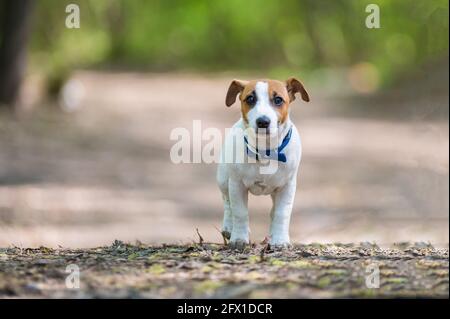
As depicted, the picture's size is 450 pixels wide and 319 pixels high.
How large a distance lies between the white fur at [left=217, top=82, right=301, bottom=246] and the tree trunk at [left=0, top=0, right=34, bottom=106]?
53.1 ft

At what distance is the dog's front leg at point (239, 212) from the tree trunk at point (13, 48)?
Answer: 1642 cm

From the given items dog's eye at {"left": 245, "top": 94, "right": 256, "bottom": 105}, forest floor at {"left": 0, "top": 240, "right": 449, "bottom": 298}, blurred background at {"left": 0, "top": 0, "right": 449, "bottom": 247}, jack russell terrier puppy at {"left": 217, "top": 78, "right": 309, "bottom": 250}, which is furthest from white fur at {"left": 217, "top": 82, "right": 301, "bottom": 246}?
blurred background at {"left": 0, "top": 0, "right": 449, "bottom": 247}

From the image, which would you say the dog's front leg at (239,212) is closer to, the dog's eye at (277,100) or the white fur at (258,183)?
the white fur at (258,183)

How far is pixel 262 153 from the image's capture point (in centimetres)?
649

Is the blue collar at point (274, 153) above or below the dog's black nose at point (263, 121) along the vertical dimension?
below

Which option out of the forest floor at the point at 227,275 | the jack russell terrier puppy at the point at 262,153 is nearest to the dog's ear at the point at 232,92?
the jack russell terrier puppy at the point at 262,153

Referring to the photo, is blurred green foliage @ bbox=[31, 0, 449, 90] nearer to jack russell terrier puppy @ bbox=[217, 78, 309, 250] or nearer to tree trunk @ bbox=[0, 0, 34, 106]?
tree trunk @ bbox=[0, 0, 34, 106]

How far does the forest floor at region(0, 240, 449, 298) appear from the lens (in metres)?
5.07

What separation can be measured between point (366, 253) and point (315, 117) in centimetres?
2232

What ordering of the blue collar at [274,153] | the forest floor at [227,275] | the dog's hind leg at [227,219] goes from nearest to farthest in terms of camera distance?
1. the forest floor at [227,275]
2. the blue collar at [274,153]
3. the dog's hind leg at [227,219]

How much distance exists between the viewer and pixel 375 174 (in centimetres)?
1931

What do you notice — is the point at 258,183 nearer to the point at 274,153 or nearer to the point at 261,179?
the point at 261,179

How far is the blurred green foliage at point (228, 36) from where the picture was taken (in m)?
39.0
